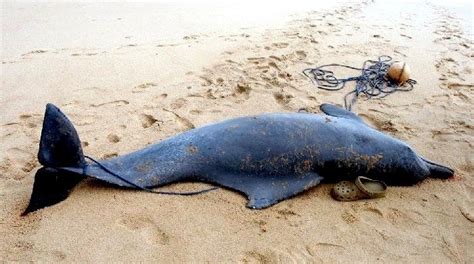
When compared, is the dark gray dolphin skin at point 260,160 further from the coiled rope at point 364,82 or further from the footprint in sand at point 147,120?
the coiled rope at point 364,82

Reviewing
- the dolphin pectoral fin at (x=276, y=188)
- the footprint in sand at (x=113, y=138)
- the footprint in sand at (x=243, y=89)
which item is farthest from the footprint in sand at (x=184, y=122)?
the dolphin pectoral fin at (x=276, y=188)

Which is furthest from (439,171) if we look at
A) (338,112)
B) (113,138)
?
(113,138)

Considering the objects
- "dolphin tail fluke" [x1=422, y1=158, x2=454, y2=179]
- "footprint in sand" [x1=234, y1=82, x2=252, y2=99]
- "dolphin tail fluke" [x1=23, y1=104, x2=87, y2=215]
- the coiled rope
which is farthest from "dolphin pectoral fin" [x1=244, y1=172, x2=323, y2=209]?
the coiled rope

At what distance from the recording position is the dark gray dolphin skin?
9.04 feet

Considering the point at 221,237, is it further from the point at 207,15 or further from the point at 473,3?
the point at 473,3

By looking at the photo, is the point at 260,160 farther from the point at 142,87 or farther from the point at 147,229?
the point at 142,87

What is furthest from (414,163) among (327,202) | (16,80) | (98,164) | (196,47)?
(16,80)

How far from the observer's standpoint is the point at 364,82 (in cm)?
496

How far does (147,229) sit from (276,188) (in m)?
0.93

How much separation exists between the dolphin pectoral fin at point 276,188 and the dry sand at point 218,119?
6cm

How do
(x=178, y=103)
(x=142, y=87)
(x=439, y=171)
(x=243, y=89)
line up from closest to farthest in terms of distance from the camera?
(x=439, y=171) → (x=178, y=103) → (x=142, y=87) → (x=243, y=89)

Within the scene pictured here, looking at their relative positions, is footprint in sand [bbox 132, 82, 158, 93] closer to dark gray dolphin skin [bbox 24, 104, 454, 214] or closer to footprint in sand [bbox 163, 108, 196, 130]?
footprint in sand [bbox 163, 108, 196, 130]

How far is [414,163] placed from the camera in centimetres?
310

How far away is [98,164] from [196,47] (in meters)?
3.21
